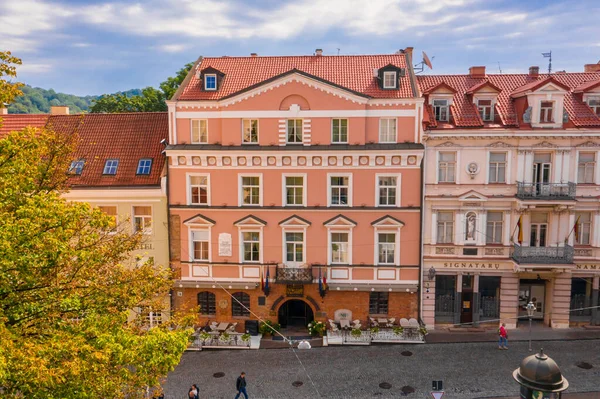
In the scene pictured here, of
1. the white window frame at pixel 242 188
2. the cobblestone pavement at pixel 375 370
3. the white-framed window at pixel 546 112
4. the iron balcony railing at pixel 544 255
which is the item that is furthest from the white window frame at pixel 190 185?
the white-framed window at pixel 546 112

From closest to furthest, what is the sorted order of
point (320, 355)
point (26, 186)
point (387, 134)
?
point (26, 186), point (320, 355), point (387, 134)

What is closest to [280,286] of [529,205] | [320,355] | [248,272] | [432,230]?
[248,272]

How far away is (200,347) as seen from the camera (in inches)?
1044

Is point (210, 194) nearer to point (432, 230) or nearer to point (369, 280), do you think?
point (369, 280)

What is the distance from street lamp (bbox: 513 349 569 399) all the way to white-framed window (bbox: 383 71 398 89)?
20.5m

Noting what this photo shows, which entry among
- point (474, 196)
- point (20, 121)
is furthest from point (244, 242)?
point (20, 121)

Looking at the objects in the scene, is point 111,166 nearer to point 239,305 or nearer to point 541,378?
point 239,305

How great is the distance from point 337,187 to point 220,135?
751cm

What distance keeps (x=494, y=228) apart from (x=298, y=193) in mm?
11740

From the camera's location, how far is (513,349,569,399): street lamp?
31.8 ft

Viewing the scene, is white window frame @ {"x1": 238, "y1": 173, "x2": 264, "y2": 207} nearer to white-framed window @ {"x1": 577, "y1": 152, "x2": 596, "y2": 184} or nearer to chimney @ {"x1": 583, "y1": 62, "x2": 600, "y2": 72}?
white-framed window @ {"x1": 577, "y1": 152, "x2": 596, "y2": 184}

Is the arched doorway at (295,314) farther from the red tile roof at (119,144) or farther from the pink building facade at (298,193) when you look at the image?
the red tile roof at (119,144)

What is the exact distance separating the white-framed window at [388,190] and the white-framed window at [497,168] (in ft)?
18.1

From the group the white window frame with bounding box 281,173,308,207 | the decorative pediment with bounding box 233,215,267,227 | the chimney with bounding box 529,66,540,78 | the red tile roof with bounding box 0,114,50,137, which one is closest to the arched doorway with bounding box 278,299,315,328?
the decorative pediment with bounding box 233,215,267,227
